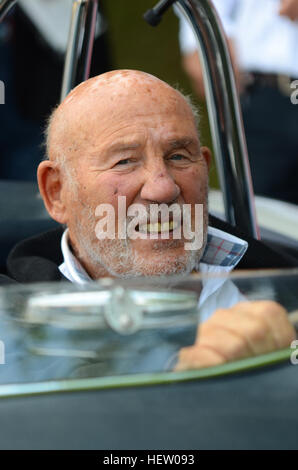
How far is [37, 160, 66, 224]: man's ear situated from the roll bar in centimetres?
32

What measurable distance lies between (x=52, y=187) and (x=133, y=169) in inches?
8.6

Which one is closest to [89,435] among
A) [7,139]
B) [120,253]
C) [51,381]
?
[51,381]

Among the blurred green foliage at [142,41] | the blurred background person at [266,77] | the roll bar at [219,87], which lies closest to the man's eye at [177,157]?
the roll bar at [219,87]

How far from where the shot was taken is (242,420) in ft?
2.29

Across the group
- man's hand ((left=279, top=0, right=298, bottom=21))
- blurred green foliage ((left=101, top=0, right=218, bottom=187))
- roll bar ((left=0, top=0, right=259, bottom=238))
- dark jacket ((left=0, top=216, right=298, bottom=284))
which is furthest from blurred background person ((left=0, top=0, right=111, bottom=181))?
dark jacket ((left=0, top=216, right=298, bottom=284))

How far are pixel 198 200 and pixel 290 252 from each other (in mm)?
412

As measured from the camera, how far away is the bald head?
1.45 m

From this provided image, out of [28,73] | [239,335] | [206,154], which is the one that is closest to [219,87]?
[206,154]

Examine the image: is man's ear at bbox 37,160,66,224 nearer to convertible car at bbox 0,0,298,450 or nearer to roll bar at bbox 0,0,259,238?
roll bar at bbox 0,0,259,238

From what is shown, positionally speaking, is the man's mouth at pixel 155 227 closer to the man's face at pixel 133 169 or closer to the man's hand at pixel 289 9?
the man's face at pixel 133 169

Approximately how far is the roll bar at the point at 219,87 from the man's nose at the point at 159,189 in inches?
15.5

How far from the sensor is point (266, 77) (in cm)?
294

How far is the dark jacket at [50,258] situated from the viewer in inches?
55.4
